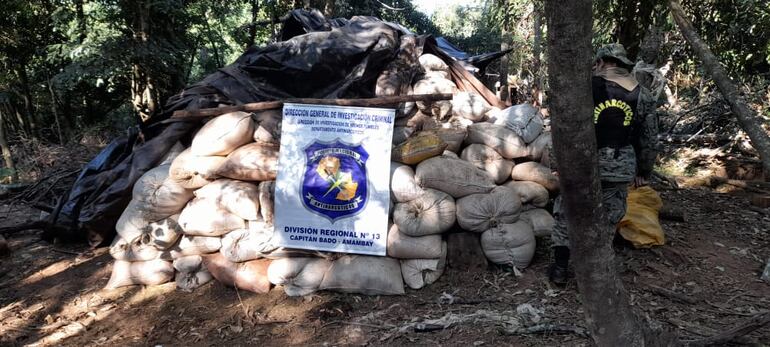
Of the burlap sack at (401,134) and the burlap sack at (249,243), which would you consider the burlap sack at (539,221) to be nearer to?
the burlap sack at (401,134)

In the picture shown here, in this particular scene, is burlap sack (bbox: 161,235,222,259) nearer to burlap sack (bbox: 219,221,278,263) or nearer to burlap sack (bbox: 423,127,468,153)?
burlap sack (bbox: 219,221,278,263)

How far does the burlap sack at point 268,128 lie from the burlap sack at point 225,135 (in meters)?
0.06

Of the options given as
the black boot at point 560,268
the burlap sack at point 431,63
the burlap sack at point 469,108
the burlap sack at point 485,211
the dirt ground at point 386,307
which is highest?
Result: the burlap sack at point 431,63

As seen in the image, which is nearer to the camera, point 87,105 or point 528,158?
point 528,158

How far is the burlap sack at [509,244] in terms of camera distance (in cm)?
333

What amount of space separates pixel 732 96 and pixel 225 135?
3.53m

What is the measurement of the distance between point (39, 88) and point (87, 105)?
1135 mm

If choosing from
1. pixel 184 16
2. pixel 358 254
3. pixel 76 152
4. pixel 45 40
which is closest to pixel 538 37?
pixel 184 16

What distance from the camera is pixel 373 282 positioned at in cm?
327

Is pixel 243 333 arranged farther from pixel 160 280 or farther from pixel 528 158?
pixel 528 158

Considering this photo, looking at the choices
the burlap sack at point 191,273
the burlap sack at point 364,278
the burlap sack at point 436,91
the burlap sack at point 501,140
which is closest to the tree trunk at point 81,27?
the burlap sack at point 191,273

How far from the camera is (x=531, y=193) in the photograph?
137 inches

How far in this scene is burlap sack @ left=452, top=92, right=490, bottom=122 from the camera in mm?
3885

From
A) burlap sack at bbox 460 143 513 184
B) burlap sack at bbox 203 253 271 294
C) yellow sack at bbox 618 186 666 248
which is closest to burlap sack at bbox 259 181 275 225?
burlap sack at bbox 203 253 271 294
